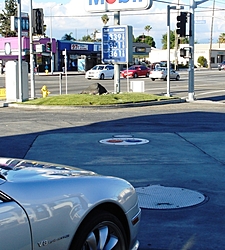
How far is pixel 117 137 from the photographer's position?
13578 mm

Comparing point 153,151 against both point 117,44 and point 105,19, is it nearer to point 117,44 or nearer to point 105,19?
point 117,44

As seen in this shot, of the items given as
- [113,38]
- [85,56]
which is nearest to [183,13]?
[113,38]

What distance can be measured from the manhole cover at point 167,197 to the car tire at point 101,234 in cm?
255

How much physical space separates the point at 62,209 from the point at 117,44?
999 inches

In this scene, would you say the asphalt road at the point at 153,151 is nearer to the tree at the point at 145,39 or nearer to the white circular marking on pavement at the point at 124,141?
the white circular marking on pavement at the point at 124,141

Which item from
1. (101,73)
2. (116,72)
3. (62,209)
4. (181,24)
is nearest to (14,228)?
(62,209)

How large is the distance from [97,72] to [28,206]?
51.4m

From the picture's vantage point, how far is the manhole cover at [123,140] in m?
12.5

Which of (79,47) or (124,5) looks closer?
(124,5)

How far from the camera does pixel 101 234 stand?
13.8ft

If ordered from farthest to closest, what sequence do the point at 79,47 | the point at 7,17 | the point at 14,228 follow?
the point at 7,17
the point at 79,47
the point at 14,228

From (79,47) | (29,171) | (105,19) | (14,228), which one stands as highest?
(105,19)

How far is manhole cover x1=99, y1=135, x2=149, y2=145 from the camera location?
12.5 meters

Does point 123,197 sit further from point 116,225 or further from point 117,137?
point 117,137
